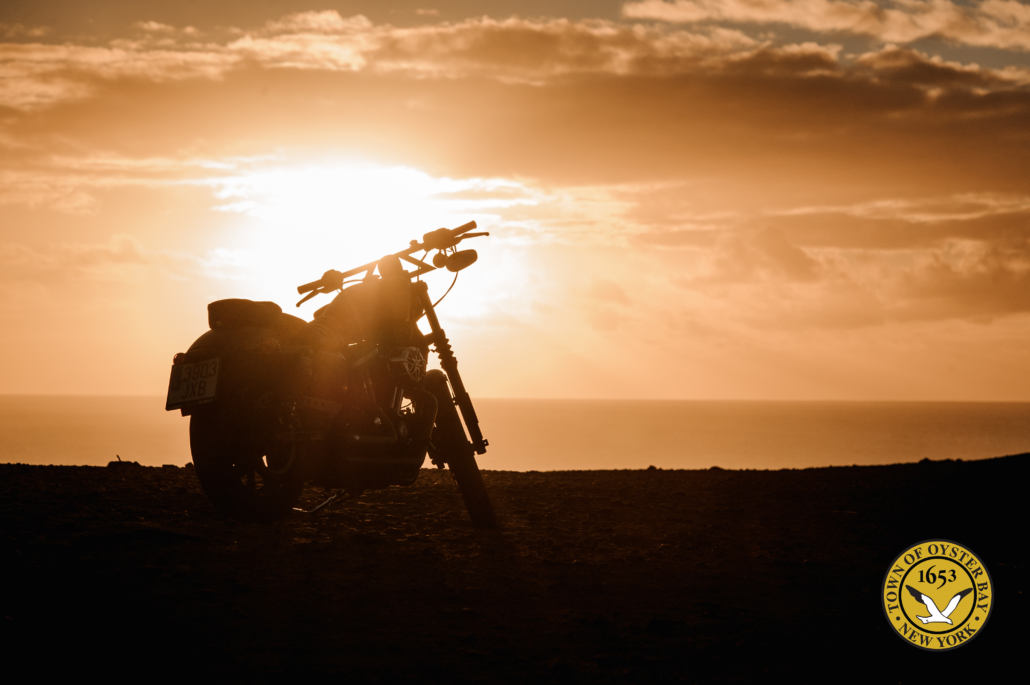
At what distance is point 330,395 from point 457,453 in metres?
1.95

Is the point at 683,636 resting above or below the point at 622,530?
below

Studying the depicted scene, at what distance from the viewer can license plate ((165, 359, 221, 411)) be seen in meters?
6.20

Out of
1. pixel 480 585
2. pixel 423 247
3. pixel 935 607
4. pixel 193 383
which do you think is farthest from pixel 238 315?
pixel 935 607

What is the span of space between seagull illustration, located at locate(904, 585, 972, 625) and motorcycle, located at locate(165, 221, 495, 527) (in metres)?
4.03

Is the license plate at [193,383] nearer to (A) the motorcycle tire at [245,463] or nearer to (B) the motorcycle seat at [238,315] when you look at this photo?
(A) the motorcycle tire at [245,463]

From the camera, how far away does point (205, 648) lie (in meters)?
4.49

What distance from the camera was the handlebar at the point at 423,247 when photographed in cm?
796

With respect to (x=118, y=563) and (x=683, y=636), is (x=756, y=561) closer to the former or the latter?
(x=683, y=636)

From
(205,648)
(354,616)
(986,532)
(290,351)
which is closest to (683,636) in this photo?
(354,616)

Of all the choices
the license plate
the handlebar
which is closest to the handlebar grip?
the handlebar

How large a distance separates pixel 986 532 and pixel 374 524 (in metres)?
6.42

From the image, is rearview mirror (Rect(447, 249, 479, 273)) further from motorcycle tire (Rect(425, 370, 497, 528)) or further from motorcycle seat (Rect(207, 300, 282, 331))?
motorcycle seat (Rect(207, 300, 282, 331))

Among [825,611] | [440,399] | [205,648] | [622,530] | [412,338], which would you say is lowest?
[205,648]

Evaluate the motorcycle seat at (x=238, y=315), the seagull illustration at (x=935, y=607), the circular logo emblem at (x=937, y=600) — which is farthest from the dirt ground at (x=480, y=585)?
the motorcycle seat at (x=238, y=315)
